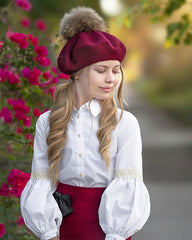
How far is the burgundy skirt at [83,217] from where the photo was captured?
2.26m

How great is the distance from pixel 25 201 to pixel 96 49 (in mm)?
804

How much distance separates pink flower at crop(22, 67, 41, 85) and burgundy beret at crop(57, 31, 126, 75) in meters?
1.00

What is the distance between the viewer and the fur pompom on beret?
2.31 meters

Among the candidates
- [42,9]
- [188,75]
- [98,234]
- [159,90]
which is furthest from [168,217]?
[159,90]

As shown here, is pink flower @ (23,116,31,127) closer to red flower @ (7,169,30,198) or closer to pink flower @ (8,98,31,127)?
pink flower @ (8,98,31,127)

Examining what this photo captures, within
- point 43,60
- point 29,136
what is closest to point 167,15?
point 43,60

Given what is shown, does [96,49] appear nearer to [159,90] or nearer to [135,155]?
[135,155]

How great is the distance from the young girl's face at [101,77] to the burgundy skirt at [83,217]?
0.47 meters

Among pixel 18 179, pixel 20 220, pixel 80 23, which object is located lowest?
pixel 20 220

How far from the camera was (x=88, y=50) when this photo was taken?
221 centimetres

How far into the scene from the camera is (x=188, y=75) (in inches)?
745

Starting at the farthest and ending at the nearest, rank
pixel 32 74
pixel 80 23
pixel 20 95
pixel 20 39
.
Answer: pixel 20 95 → pixel 20 39 → pixel 32 74 → pixel 80 23

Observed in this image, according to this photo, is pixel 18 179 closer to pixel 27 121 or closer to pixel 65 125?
pixel 27 121

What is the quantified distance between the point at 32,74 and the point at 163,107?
16329 millimetres
